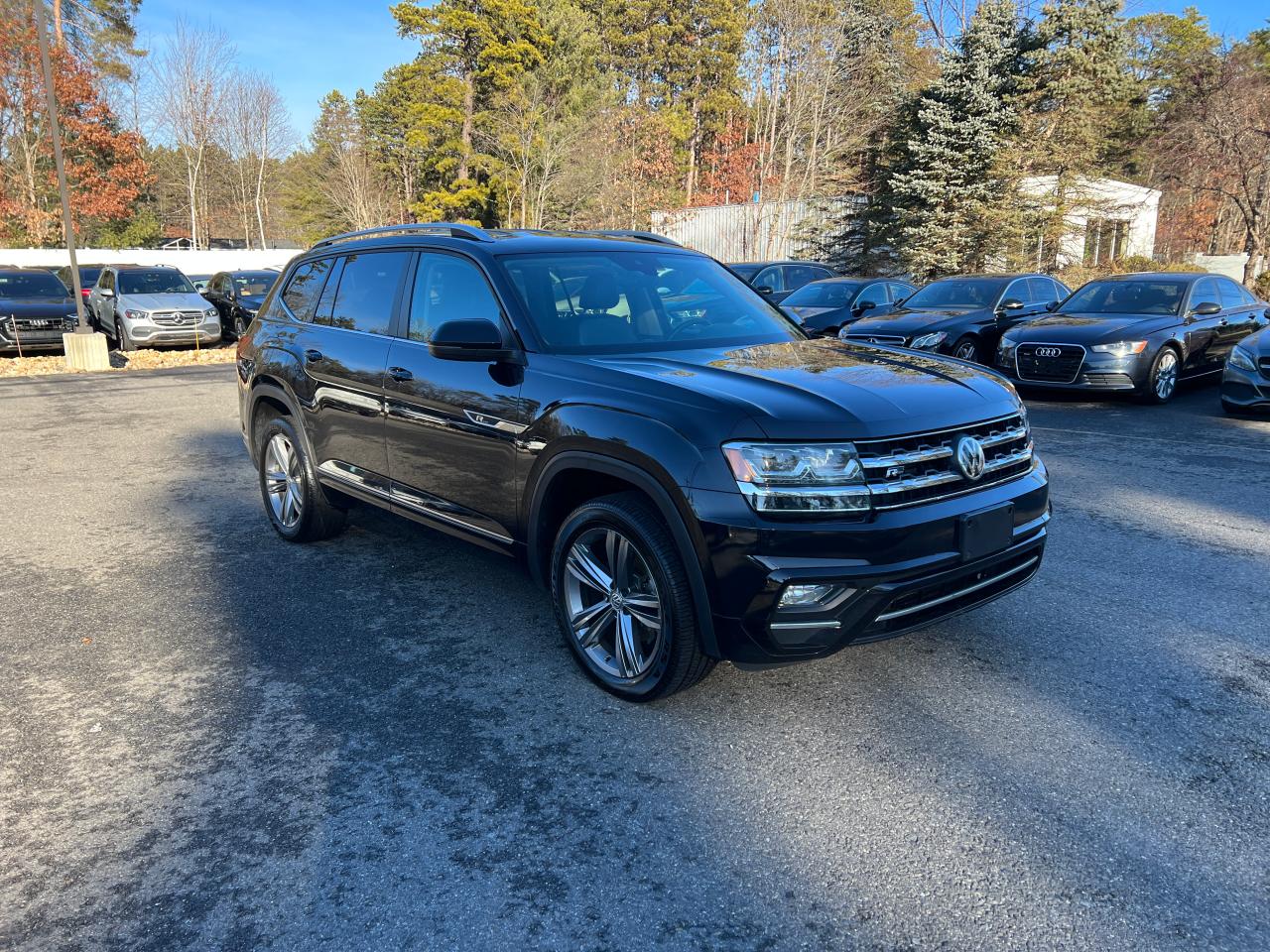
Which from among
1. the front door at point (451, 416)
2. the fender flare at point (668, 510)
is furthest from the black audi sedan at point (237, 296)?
the fender flare at point (668, 510)

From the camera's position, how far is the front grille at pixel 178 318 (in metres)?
17.4

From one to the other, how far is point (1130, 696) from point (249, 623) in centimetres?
401

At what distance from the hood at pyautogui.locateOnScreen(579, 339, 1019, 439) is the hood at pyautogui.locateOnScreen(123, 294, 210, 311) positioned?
17025mm

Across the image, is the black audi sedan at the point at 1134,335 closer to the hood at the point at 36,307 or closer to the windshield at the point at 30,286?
the hood at the point at 36,307

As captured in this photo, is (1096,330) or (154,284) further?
(154,284)

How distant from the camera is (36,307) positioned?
16.7m

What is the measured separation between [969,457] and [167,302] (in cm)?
1853

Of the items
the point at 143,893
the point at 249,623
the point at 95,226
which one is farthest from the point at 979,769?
the point at 95,226

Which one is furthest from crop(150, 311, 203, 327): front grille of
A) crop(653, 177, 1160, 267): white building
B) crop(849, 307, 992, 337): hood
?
crop(653, 177, 1160, 267): white building

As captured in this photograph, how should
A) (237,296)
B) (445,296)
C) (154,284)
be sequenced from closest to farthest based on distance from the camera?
(445,296) < (154,284) < (237,296)

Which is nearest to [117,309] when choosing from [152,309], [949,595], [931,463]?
[152,309]

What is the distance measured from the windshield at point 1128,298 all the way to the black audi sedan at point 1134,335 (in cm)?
1

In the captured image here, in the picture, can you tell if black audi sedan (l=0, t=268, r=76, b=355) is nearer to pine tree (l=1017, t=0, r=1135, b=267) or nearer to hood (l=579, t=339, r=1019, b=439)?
hood (l=579, t=339, r=1019, b=439)

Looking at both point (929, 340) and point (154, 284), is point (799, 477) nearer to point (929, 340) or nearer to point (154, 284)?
point (929, 340)
